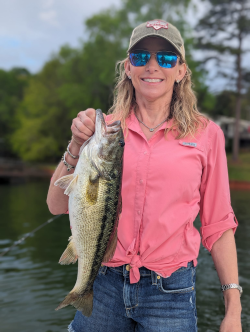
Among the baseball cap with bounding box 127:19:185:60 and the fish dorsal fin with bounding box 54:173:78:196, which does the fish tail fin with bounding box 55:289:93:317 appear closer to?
the fish dorsal fin with bounding box 54:173:78:196

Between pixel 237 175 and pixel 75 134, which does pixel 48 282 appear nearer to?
pixel 75 134

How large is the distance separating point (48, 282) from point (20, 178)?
2570cm

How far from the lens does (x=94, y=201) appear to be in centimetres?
221

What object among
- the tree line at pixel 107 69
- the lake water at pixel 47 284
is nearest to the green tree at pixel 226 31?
the tree line at pixel 107 69

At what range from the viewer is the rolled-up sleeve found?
226 cm

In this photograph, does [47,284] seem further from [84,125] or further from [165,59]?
[165,59]

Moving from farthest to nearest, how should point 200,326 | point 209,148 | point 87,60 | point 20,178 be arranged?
point 87,60 → point 20,178 → point 200,326 → point 209,148

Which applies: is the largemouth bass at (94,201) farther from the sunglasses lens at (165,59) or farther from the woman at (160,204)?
the sunglasses lens at (165,59)

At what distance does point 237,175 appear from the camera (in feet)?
90.8

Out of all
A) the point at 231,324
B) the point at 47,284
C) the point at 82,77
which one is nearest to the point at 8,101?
the point at 82,77

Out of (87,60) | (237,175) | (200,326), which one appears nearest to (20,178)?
(87,60)

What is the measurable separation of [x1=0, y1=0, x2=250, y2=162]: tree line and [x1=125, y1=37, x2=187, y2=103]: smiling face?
23.2 m

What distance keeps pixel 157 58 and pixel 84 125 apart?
64 cm

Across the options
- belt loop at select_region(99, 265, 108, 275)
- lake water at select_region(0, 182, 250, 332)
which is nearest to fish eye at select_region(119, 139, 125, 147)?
belt loop at select_region(99, 265, 108, 275)
